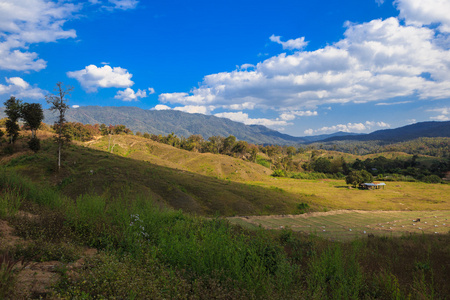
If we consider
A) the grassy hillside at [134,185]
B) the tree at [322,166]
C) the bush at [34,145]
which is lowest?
the tree at [322,166]

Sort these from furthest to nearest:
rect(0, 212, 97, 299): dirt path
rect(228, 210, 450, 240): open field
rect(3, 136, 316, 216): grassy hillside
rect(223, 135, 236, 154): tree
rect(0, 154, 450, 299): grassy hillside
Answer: rect(223, 135, 236, 154): tree → rect(3, 136, 316, 216): grassy hillside → rect(228, 210, 450, 240): open field → rect(0, 154, 450, 299): grassy hillside → rect(0, 212, 97, 299): dirt path

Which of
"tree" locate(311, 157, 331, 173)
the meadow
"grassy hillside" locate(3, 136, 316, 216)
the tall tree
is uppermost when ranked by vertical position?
the tall tree

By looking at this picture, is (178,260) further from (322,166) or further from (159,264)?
(322,166)

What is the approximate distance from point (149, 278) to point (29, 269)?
2.38m

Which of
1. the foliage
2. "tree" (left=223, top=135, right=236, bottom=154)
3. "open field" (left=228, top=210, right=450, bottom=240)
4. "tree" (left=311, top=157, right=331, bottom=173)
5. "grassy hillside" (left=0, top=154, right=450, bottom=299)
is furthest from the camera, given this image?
"tree" (left=311, top=157, right=331, bottom=173)

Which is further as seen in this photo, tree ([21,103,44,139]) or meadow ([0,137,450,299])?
tree ([21,103,44,139])

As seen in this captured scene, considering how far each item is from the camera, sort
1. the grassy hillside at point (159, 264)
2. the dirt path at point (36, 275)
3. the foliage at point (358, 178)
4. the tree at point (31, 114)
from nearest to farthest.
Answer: the dirt path at point (36, 275)
the grassy hillside at point (159, 264)
the tree at point (31, 114)
the foliage at point (358, 178)

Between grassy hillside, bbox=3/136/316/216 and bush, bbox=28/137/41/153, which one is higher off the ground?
bush, bbox=28/137/41/153

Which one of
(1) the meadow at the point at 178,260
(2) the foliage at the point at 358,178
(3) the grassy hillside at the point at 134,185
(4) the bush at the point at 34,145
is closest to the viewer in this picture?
(1) the meadow at the point at 178,260

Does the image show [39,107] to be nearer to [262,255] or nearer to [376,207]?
[262,255]

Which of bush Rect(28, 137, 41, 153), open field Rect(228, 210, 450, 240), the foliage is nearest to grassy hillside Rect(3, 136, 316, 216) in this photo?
bush Rect(28, 137, 41, 153)

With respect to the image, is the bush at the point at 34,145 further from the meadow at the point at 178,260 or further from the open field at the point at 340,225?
the open field at the point at 340,225

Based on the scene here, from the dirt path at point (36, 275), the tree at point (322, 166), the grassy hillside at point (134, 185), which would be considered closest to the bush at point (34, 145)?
the grassy hillside at point (134, 185)

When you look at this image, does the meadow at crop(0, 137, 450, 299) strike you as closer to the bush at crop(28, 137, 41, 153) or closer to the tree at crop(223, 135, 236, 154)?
the bush at crop(28, 137, 41, 153)
